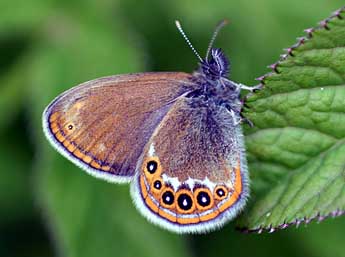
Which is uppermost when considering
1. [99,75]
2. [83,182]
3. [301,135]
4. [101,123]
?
[301,135]

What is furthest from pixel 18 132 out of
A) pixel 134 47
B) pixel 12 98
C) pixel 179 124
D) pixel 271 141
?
pixel 271 141

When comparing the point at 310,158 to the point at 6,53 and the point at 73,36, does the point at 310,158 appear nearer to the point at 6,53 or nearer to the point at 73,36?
the point at 73,36

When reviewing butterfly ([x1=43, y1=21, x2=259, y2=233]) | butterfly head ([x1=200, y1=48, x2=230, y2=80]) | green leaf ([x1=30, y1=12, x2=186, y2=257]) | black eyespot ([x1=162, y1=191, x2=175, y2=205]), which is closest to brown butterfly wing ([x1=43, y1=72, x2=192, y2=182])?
butterfly ([x1=43, y1=21, x2=259, y2=233])

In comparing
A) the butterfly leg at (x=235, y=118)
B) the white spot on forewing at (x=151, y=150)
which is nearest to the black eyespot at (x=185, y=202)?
the white spot on forewing at (x=151, y=150)

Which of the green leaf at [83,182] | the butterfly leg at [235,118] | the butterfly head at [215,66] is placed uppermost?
the butterfly head at [215,66]

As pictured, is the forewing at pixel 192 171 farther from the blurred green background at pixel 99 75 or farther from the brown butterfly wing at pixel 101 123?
the blurred green background at pixel 99 75

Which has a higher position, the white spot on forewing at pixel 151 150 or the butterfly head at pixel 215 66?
the butterfly head at pixel 215 66

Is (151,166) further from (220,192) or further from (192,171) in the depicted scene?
(220,192)

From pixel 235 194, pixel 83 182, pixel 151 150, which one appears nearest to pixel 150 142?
pixel 151 150
